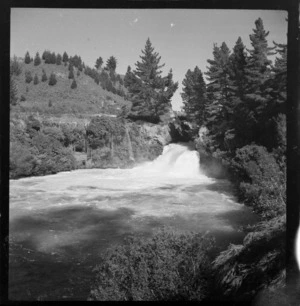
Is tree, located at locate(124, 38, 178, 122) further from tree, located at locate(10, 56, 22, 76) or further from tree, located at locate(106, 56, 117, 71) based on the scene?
tree, located at locate(10, 56, 22, 76)

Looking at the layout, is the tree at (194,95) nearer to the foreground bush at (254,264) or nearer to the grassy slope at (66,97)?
the grassy slope at (66,97)

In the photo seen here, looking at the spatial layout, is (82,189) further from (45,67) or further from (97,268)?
(45,67)

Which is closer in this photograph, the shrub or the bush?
the bush

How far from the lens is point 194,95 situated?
454 inches

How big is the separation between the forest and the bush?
0.03m

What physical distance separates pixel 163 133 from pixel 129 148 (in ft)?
6.41

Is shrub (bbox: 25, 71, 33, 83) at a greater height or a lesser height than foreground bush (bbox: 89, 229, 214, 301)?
greater

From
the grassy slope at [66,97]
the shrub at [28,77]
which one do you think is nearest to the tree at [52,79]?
the grassy slope at [66,97]

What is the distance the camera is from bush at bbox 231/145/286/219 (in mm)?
10094

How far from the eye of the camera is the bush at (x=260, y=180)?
10.1 metres

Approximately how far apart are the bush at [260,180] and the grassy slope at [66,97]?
16.0ft

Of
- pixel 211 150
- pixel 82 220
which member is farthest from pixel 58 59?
pixel 211 150

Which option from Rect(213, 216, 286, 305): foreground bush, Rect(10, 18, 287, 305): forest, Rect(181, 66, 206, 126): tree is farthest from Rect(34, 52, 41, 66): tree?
Rect(213, 216, 286, 305): foreground bush

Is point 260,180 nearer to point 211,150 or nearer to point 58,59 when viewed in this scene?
point 211,150
